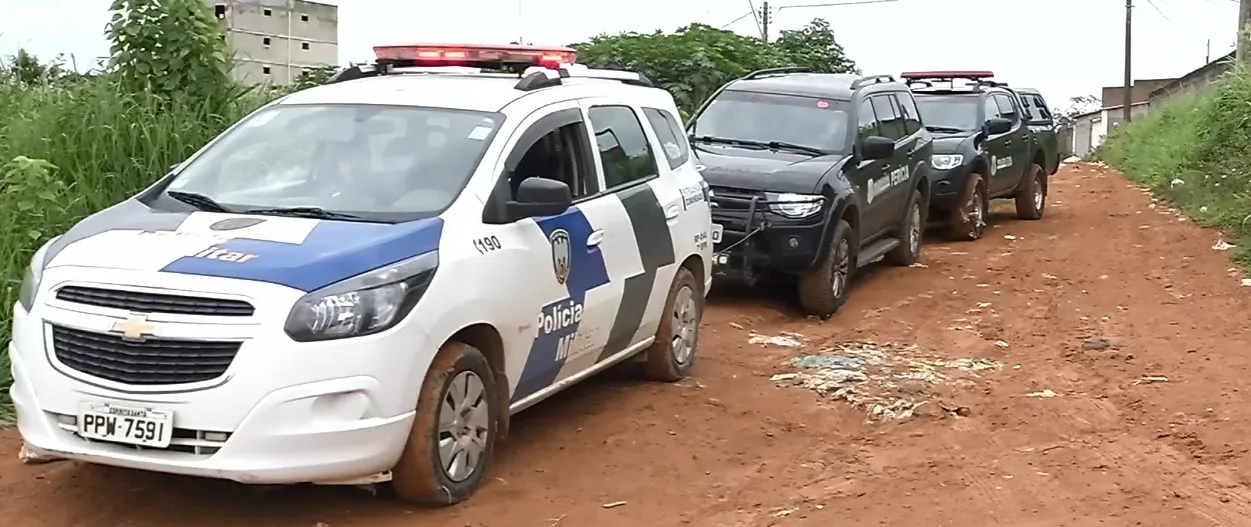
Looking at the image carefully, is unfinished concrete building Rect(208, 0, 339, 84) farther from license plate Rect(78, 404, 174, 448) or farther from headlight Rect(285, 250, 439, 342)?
license plate Rect(78, 404, 174, 448)

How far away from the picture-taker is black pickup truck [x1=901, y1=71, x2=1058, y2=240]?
15.6 m

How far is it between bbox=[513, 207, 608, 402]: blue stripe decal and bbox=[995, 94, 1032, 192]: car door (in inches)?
463

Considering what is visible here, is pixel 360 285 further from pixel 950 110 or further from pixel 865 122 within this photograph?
pixel 950 110

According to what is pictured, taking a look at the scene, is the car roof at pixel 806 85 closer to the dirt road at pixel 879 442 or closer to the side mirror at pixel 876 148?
the side mirror at pixel 876 148

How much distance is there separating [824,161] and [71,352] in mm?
6884

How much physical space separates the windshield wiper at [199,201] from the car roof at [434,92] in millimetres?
810

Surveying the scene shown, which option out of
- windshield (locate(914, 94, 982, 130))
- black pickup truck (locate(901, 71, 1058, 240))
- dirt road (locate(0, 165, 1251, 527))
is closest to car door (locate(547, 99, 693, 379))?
dirt road (locate(0, 165, 1251, 527))

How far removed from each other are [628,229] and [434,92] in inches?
48.1

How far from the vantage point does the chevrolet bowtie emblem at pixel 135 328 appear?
Result: 187 inches

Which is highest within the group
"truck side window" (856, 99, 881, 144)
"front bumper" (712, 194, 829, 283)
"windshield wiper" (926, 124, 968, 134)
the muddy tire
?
"truck side window" (856, 99, 881, 144)

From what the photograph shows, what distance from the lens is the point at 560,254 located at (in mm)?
6148

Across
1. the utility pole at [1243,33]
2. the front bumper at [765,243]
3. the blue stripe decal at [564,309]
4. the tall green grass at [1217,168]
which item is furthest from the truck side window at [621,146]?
the utility pole at [1243,33]

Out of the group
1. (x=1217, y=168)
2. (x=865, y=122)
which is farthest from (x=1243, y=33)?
(x=865, y=122)

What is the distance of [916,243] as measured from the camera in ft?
44.3
